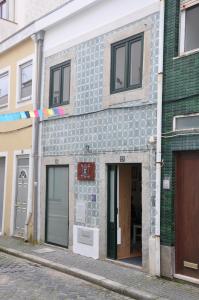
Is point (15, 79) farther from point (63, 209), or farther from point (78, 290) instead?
point (78, 290)

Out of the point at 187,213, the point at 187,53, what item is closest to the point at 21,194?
the point at 187,213

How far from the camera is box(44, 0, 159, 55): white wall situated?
9.68 metres

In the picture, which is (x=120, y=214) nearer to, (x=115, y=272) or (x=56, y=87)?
(x=115, y=272)

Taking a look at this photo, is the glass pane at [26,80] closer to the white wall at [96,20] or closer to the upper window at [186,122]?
the white wall at [96,20]

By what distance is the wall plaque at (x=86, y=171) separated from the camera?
10.6m

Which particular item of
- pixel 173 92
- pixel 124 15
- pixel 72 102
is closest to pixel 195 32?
pixel 173 92

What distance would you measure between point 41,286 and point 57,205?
3.82 m

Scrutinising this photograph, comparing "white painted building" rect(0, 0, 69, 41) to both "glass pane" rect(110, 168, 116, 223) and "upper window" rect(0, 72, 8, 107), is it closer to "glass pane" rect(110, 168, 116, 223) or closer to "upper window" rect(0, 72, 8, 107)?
"upper window" rect(0, 72, 8, 107)

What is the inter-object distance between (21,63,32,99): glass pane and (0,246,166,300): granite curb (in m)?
4.75

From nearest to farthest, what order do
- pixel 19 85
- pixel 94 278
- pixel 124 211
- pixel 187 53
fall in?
1. pixel 187 53
2. pixel 94 278
3. pixel 124 211
4. pixel 19 85

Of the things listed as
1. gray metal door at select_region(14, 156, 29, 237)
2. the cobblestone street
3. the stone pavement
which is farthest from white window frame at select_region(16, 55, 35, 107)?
the cobblestone street

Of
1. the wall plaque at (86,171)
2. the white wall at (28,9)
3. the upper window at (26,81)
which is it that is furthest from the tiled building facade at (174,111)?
the white wall at (28,9)

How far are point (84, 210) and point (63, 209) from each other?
3.56 ft

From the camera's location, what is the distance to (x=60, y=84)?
1204 centimetres
